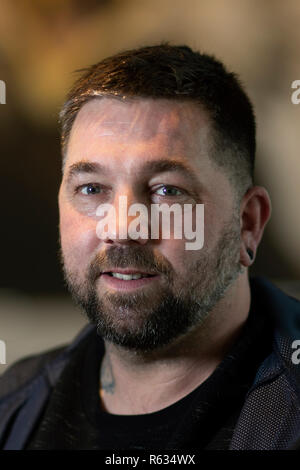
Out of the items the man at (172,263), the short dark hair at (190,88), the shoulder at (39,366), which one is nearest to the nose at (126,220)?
the man at (172,263)

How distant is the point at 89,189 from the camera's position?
706 mm

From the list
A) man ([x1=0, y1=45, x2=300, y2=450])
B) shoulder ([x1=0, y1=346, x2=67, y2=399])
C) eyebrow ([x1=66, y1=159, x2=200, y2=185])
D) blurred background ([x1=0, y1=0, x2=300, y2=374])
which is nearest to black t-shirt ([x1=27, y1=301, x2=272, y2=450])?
man ([x1=0, y1=45, x2=300, y2=450])

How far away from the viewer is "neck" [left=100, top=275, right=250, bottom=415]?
2.39 feet

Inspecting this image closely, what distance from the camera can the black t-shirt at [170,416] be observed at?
675 mm

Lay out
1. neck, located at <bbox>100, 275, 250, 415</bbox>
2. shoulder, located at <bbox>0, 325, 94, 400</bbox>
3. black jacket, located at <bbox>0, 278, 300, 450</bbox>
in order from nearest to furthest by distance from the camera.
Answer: black jacket, located at <bbox>0, 278, 300, 450</bbox> < neck, located at <bbox>100, 275, 250, 415</bbox> < shoulder, located at <bbox>0, 325, 94, 400</bbox>

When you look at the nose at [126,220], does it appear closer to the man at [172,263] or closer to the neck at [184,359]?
the man at [172,263]

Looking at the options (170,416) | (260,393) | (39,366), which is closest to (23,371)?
(39,366)

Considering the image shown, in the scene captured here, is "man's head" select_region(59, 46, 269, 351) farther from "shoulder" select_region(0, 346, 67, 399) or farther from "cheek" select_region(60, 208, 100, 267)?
"shoulder" select_region(0, 346, 67, 399)

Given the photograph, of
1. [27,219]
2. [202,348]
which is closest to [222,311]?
[202,348]

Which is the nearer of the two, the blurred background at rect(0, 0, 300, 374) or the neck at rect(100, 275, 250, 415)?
the neck at rect(100, 275, 250, 415)

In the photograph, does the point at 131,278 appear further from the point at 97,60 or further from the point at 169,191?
the point at 97,60

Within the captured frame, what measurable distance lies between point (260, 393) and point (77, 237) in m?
0.29

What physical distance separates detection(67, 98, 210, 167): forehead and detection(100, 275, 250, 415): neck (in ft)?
0.66
